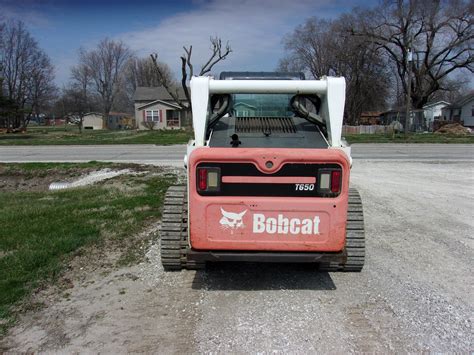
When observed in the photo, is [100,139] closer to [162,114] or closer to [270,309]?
[162,114]

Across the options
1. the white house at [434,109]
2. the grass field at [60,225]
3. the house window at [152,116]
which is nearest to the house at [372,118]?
the white house at [434,109]

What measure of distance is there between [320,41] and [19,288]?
47.7 meters

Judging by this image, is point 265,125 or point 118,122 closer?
point 265,125

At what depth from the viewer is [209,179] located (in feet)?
10.9

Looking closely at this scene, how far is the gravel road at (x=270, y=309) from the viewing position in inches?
116

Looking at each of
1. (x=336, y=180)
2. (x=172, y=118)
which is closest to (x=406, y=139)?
(x=336, y=180)

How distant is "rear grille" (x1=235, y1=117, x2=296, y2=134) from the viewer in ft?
13.8

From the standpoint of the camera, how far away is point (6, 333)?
121 inches

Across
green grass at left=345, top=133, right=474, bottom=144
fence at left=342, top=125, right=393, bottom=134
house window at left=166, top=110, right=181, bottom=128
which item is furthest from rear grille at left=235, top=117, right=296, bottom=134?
house window at left=166, top=110, right=181, bottom=128

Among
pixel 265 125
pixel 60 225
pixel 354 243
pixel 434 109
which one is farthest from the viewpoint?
pixel 434 109

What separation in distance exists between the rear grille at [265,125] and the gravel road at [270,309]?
1.56m

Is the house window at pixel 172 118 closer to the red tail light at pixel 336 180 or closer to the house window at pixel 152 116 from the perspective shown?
the house window at pixel 152 116

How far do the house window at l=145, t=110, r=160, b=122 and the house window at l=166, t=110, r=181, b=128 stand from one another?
1.30 m

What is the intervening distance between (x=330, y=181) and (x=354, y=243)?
981mm
